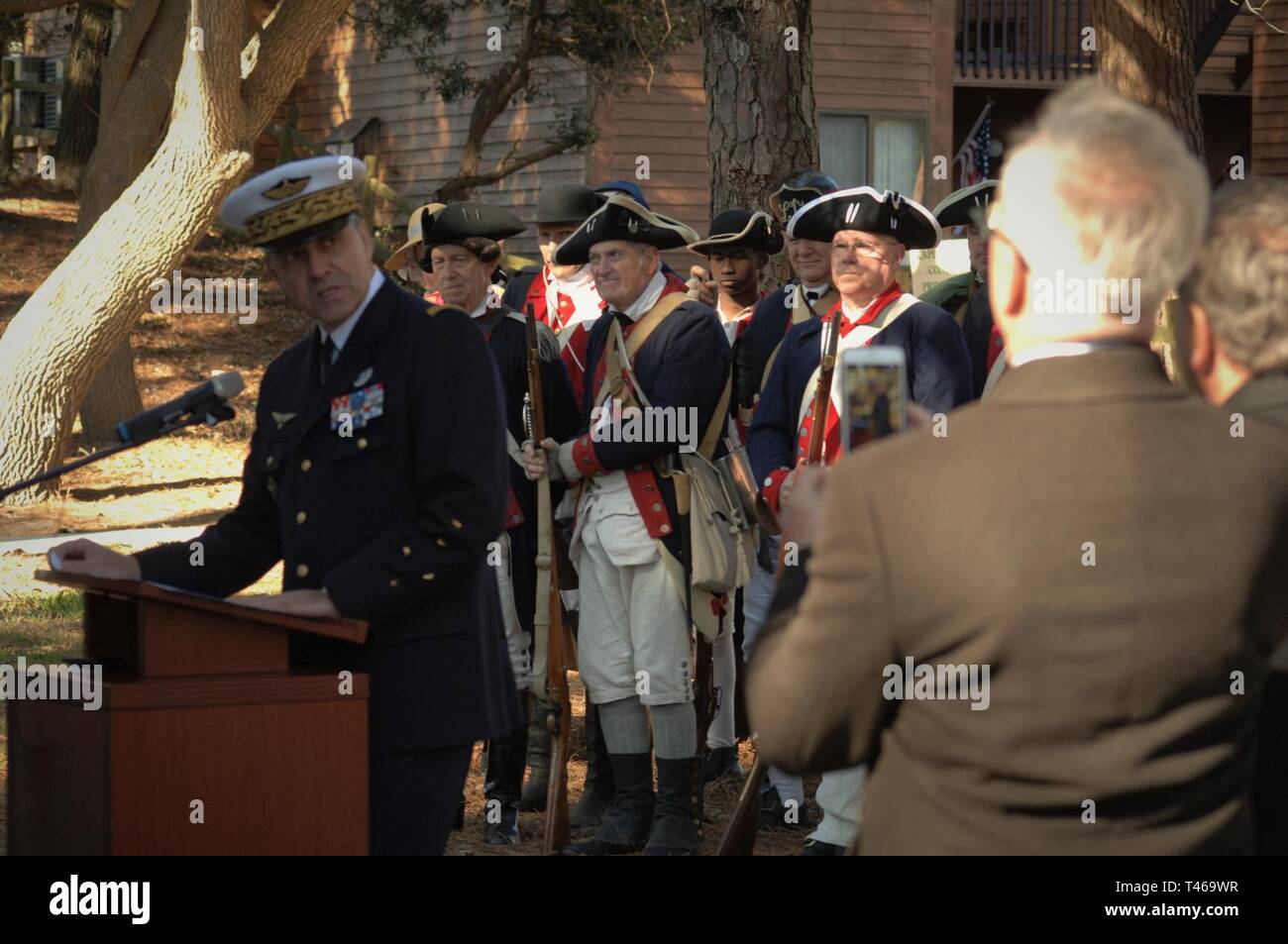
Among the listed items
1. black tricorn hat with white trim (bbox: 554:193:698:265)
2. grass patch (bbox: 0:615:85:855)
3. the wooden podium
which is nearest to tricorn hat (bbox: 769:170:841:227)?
black tricorn hat with white trim (bbox: 554:193:698:265)

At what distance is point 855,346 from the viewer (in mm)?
6008

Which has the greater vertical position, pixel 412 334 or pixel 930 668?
pixel 412 334

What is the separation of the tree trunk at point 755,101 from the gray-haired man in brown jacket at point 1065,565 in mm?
7469

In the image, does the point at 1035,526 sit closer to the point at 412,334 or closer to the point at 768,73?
the point at 412,334

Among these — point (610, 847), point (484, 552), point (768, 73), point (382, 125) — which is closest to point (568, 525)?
point (610, 847)

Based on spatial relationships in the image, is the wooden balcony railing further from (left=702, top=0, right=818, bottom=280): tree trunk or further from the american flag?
(left=702, top=0, right=818, bottom=280): tree trunk

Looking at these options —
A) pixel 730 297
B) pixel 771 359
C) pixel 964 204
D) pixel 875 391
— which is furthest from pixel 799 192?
pixel 875 391

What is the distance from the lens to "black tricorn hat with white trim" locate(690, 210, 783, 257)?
26.0 ft

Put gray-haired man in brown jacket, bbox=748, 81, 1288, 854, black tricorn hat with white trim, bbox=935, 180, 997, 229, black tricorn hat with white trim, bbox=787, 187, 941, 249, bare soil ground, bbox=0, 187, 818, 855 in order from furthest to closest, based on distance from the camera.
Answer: black tricorn hat with white trim, bbox=935, 180, 997, 229 → bare soil ground, bbox=0, 187, 818, 855 → black tricorn hat with white trim, bbox=787, 187, 941, 249 → gray-haired man in brown jacket, bbox=748, 81, 1288, 854

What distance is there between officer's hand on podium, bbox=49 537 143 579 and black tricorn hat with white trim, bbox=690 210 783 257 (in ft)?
15.1

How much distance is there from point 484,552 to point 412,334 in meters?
0.47

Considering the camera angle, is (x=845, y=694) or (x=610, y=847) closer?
(x=845, y=694)

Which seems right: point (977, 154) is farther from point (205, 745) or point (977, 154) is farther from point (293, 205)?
point (205, 745)

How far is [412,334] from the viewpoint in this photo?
3682 millimetres
